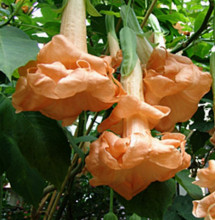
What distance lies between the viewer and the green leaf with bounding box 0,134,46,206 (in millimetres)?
686

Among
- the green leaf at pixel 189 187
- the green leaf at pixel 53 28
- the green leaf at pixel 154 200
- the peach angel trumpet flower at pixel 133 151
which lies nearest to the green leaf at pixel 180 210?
the green leaf at pixel 189 187

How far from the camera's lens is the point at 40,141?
0.57 meters

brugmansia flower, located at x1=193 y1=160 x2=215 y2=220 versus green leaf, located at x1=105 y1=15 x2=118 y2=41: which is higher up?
green leaf, located at x1=105 y1=15 x2=118 y2=41

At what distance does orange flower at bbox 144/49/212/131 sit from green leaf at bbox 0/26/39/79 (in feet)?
0.59

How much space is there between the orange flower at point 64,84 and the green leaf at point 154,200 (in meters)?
0.19

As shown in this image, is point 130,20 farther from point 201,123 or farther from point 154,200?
point 201,123

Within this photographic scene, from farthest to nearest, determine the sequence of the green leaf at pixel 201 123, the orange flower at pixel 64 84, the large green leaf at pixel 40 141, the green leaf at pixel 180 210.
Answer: the green leaf at pixel 201 123 < the green leaf at pixel 180 210 < the large green leaf at pixel 40 141 < the orange flower at pixel 64 84

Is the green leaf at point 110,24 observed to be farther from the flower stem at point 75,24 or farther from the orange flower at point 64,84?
the orange flower at point 64,84

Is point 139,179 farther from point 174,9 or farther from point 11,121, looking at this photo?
point 174,9

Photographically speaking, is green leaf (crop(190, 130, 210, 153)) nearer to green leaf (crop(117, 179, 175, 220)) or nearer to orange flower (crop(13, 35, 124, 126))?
green leaf (crop(117, 179, 175, 220))

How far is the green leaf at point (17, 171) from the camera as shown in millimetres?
686

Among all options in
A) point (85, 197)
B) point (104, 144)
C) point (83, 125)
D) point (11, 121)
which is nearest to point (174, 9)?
point (83, 125)

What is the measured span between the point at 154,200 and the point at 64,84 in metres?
0.28

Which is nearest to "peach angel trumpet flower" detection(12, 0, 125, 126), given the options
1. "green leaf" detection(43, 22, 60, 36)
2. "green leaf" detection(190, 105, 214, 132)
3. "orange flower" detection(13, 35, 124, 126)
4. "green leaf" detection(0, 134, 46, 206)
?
→ "orange flower" detection(13, 35, 124, 126)
